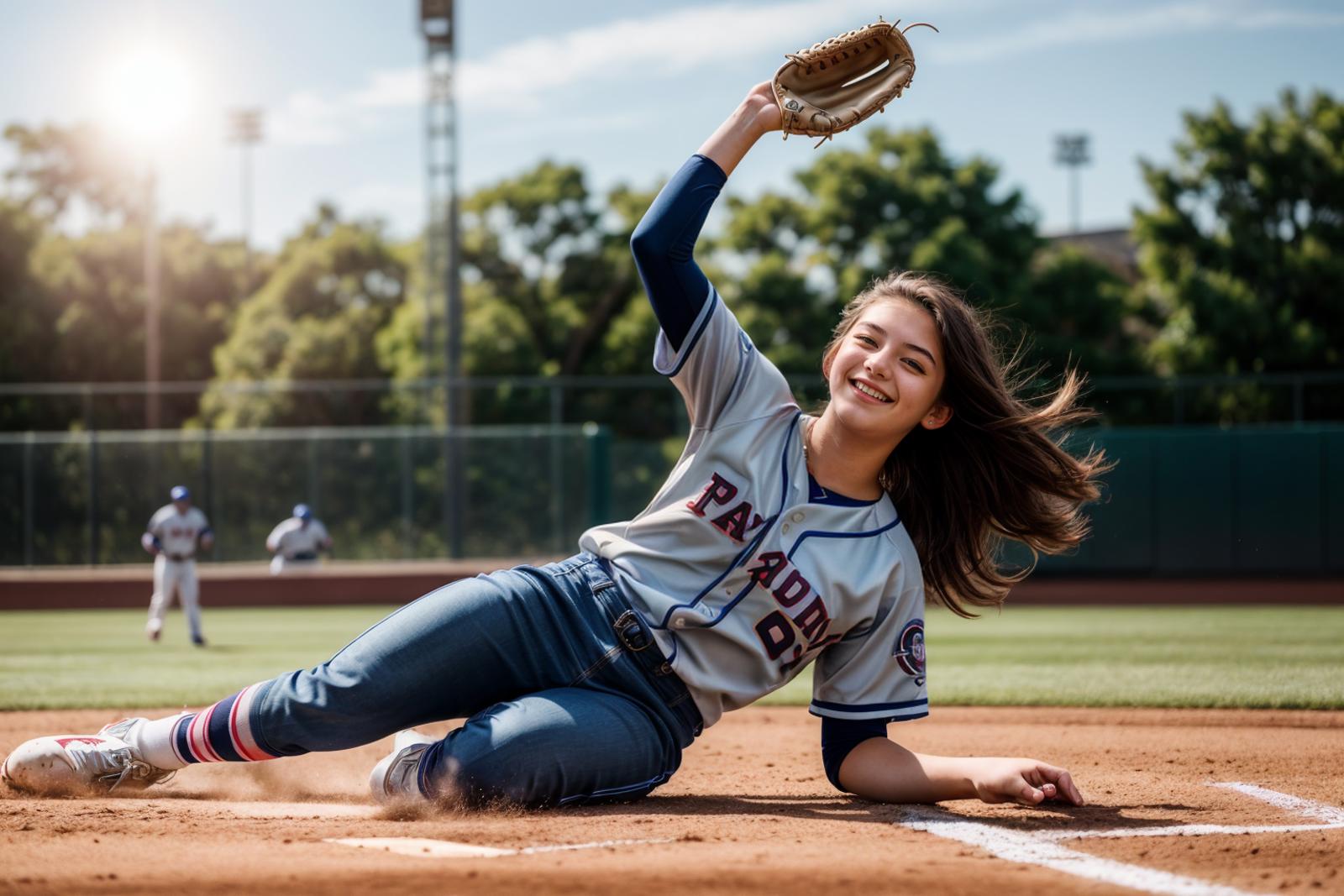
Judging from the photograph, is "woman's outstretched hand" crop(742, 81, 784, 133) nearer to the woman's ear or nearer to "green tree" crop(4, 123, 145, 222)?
the woman's ear

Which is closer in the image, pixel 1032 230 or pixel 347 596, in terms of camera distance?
pixel 347 596

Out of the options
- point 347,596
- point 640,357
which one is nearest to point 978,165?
point 640,357

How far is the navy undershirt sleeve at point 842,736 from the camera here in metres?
3.01

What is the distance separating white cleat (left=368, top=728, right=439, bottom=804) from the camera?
2.91 metres

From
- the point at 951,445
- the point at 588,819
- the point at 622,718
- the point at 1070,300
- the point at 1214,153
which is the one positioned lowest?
the point at 588,819

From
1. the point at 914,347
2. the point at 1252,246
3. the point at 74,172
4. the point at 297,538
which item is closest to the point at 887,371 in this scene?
the point at 914,347

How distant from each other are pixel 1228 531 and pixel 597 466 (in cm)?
787

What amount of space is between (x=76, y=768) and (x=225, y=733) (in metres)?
0.53

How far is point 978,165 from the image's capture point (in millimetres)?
24906

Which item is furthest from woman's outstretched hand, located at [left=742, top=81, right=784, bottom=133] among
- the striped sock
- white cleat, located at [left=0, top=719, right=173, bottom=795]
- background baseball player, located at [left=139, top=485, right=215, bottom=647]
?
background baseball player, located at [left=139, top=485, right=215, bottom=647]

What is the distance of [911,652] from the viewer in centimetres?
294

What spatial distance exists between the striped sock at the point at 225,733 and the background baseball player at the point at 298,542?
43.5 feet

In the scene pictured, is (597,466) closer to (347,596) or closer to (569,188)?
(347,596)

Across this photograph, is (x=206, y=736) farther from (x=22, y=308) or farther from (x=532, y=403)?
(x=22, y=308)
